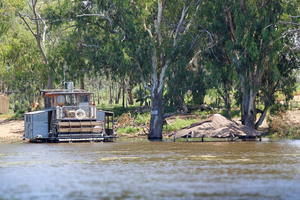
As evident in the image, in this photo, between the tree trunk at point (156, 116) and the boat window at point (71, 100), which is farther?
the tree trunk at point (156, 116)

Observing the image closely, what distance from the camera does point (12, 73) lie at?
187ft

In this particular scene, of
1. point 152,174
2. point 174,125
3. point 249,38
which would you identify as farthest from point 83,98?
point 152,174

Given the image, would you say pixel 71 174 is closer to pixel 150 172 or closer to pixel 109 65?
pixel 150 172

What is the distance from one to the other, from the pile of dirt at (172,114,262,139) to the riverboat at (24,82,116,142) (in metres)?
6.50

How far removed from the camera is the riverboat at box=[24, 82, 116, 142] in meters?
38.9

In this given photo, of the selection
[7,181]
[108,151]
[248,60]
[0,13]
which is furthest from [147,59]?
[7,181]

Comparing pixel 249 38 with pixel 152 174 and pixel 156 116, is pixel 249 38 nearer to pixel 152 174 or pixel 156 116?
pixel 156 116

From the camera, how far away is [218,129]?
37.0 meters

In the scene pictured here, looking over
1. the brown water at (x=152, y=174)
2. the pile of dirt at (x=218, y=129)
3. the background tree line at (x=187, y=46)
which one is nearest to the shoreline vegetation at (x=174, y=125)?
the background tree line at (x=187, y=46)

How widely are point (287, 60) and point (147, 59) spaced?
11089mm

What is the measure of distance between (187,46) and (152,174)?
2248 centimetres

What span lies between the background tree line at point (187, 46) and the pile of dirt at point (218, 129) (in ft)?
8.71

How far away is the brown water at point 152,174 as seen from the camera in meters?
15.4

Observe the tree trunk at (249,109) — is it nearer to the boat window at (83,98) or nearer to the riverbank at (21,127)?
the riverbank at (21,127)
